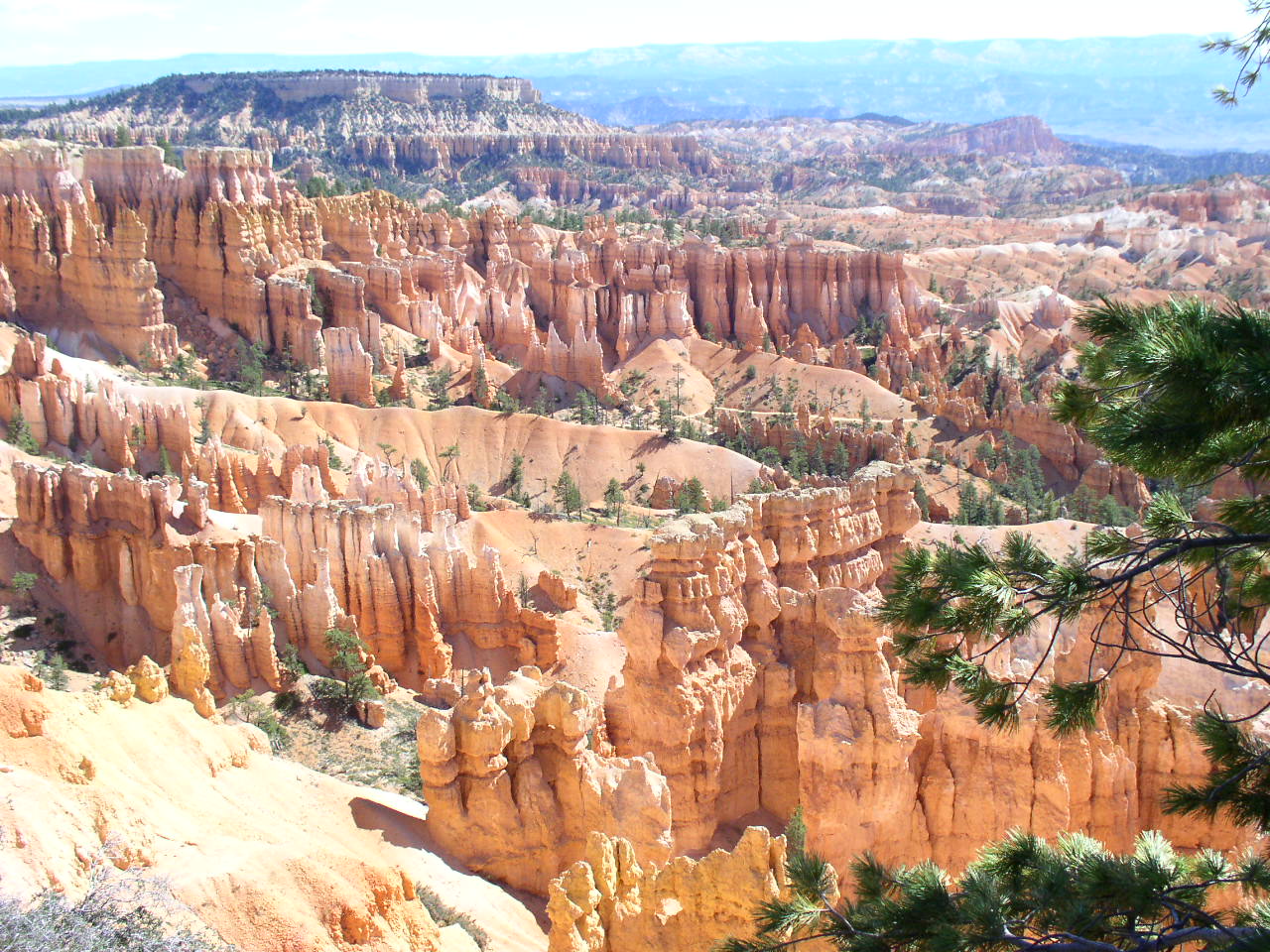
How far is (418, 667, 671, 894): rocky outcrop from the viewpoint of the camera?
58.6 ft

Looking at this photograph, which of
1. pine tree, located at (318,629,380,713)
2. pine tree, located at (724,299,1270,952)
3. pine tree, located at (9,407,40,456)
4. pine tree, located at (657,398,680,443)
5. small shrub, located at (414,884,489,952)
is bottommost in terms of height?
pine tree, located at (657,398,680,443)

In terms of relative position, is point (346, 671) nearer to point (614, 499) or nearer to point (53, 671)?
point (53, 671)

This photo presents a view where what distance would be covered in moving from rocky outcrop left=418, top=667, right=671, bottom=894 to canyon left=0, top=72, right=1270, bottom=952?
5 centimetres

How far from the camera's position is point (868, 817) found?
16422mm

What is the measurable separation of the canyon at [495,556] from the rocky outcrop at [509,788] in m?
0.05

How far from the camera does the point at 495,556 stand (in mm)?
33156

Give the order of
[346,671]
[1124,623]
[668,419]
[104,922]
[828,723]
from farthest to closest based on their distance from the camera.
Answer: [668,419], [346,671], [828,723], [104,922], [1124,623]

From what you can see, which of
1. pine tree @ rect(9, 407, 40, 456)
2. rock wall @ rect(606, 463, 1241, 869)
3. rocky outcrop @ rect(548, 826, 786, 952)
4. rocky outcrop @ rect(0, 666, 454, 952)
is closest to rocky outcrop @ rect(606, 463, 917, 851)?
rock wall @ rect(606, 463, 1241, 869)

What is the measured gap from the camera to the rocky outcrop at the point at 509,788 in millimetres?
17859

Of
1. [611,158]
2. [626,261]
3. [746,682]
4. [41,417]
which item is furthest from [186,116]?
[746,682]

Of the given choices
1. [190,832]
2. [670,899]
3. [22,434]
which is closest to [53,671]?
[190,832]

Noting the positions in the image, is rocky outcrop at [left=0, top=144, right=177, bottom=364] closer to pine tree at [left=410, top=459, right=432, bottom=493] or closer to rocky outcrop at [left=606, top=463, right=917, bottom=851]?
pine tree at [left=410, top=459, right=432, bottom=493]

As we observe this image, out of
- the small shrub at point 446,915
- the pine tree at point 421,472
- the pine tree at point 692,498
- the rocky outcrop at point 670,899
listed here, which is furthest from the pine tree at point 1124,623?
the pine tree at point 421,472

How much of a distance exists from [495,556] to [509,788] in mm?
15370
